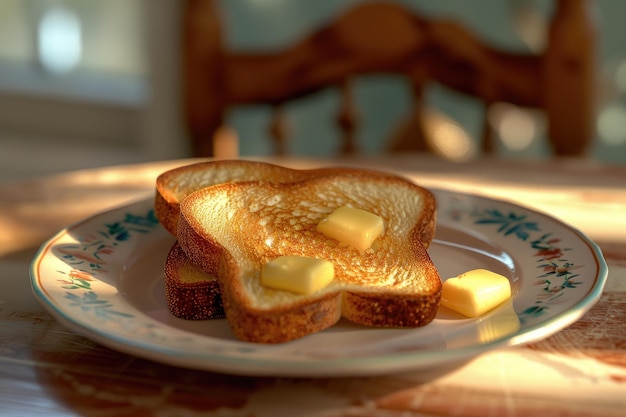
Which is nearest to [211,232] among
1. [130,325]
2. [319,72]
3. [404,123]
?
[130,325]

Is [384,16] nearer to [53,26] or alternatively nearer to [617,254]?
[617,254]

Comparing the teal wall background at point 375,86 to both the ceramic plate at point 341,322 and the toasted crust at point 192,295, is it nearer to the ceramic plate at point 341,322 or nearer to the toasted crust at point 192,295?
the ceramic plate at point 341,322

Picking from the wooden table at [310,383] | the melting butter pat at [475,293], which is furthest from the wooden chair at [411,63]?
the melting butter pat at [475,293]

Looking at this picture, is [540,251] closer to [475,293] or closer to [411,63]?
[475,293]

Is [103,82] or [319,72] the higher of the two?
[319,72]

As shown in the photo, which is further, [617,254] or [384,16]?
[384,16]

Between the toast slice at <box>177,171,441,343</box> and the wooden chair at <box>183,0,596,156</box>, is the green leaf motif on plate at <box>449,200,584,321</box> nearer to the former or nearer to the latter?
the toast slice at <box>177,171,441,343</box>

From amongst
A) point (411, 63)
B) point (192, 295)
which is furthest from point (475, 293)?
point (411, 63)
